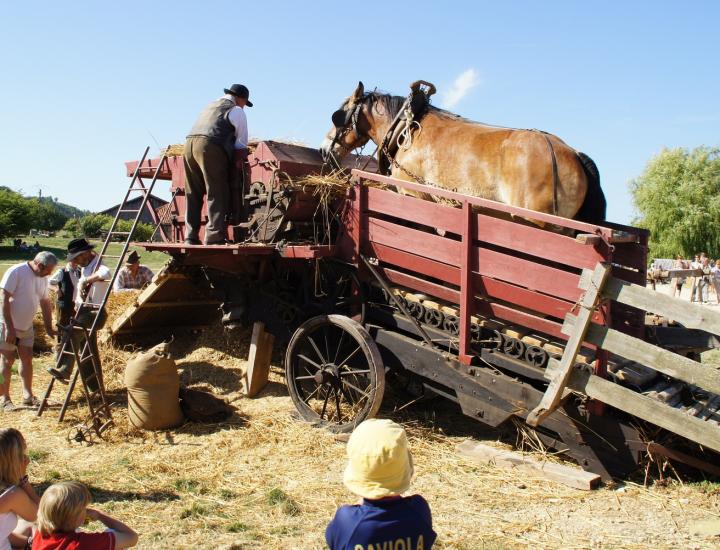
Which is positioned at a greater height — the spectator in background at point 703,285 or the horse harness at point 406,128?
the horse harness at point 406,128

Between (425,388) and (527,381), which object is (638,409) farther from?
(425,388)

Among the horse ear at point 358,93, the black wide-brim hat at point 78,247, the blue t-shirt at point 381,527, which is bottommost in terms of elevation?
the blue t-shirt at point 381,527

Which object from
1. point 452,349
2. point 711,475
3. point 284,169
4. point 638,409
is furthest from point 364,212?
point 711,475

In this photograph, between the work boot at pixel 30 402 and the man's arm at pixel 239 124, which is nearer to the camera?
the man's arm at pixel 239 124

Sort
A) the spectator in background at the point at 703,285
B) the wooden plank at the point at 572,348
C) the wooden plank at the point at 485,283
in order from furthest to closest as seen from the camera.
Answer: the spectator in background at the point at 703,285 < the wooden plank at the point at 485,283 < the wooden plank at the point at 572,348

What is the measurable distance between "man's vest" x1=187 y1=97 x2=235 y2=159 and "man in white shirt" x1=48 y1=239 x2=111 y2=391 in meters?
1.90

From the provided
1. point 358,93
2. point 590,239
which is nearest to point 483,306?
point 590,239

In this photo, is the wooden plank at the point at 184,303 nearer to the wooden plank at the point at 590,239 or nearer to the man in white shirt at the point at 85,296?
the man in white shirt at the point at 85,296

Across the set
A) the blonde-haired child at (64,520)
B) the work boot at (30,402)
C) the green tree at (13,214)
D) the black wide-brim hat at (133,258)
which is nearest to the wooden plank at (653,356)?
the blonde-haired child at (64,520)

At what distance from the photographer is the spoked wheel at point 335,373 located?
5.36 metres

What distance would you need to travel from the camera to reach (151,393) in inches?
230

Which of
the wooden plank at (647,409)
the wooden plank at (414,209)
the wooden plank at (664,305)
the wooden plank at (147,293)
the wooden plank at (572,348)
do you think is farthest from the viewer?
the wooden plank at (147,293)

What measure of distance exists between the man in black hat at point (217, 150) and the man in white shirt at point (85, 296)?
4.77ft

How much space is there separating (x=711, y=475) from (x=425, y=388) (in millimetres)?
2277
